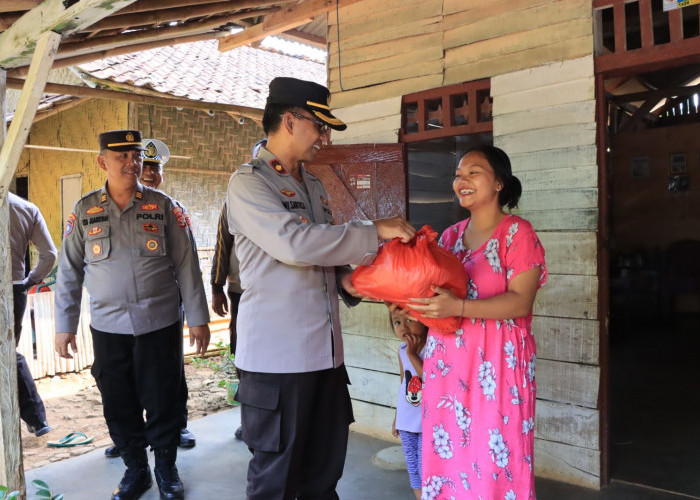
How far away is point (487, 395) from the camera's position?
6.80 feet

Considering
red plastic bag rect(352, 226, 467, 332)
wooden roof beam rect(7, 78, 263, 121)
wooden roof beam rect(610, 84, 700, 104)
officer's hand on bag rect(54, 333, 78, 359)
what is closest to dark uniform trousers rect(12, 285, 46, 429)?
officer's hand on bag rect(54, 333, 78, 359)

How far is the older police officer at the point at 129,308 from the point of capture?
3197 mm

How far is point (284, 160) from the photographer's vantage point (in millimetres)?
2166

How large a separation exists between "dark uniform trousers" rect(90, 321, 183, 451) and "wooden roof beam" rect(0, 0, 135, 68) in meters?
1.52

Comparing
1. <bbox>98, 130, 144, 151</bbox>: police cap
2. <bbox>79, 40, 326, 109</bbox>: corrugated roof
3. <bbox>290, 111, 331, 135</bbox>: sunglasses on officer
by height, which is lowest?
<bbox>290, 111, 331, 135</bbox>: sunglasses on officer

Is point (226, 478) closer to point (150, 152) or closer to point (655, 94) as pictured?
point (150, 152)

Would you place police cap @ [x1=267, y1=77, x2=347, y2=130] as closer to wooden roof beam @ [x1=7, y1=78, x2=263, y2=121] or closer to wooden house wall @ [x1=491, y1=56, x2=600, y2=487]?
wooden house wall @ [x1=491, y1=56, x2=600, y2=487]

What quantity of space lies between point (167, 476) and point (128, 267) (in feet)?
4.06

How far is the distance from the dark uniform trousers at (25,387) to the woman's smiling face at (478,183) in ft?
12.0

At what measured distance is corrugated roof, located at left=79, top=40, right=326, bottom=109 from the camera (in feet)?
21.3

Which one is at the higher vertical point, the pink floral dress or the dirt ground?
the pink floral dress

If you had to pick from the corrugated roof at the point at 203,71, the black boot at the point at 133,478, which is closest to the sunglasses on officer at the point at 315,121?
the black boot at the point at 133,478

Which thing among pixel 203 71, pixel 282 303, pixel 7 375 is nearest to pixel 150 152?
pixel 7 375

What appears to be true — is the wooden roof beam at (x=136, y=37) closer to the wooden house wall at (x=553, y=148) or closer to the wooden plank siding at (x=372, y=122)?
the wooden plank siding at (x=372, y=122)
